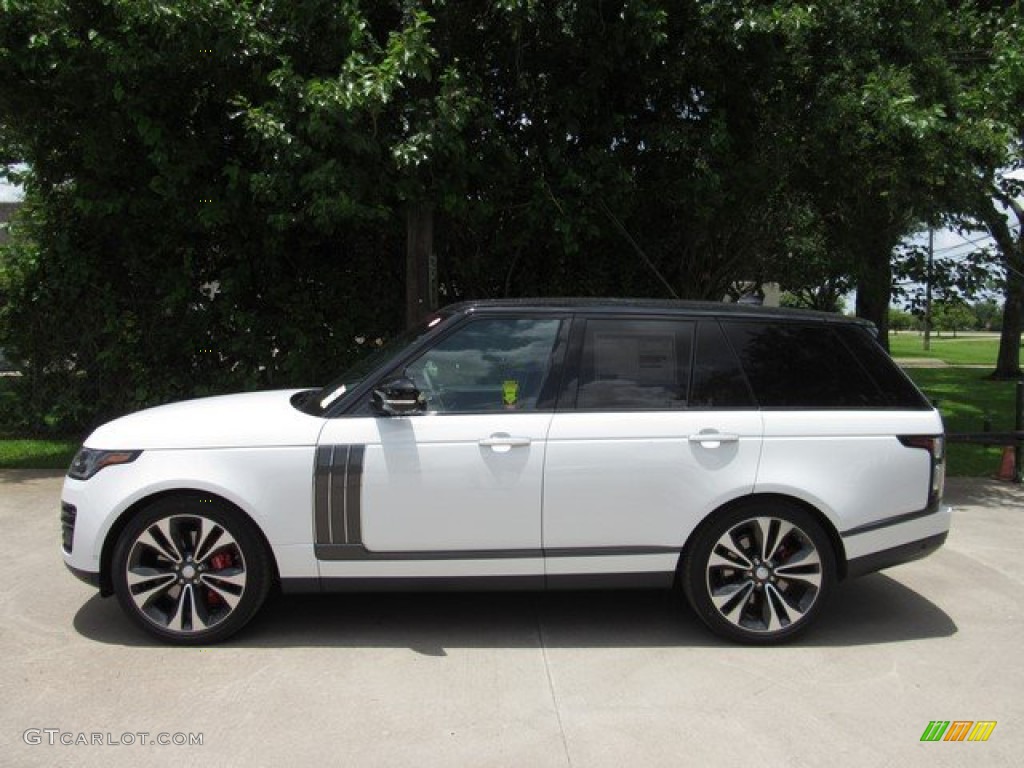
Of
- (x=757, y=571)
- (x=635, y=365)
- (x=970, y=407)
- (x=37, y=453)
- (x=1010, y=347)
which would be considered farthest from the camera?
(x=1010, y=347)

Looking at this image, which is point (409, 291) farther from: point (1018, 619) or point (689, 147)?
point (1018, 619)

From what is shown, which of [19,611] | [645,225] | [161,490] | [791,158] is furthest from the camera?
[645,225]

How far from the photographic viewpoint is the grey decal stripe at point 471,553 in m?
4.09

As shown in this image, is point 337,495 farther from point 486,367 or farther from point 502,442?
point 486,367

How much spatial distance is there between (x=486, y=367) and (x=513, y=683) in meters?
1.55

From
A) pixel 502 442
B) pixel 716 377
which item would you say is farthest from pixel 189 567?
pixel 716 377

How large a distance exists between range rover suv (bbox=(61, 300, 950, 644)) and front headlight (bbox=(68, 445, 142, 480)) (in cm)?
1

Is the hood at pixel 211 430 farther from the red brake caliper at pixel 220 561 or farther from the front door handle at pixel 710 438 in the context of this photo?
the front door handle at pixel 710 438

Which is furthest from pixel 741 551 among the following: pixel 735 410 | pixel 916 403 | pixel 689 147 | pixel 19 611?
pixel 689 147

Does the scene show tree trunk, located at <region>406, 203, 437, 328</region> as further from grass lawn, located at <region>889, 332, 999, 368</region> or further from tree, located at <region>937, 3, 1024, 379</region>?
grass lawn, located at <region>889, 332, 999, 368</region>

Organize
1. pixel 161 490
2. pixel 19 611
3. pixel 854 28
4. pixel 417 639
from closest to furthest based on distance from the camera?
pixel 161 490 < pixel 417 639 < pixel 19 611 < pixel 854 28

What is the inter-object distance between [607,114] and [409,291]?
2.65m

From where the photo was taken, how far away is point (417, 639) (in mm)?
4309

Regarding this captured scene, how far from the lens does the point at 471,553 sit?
13.5ft
